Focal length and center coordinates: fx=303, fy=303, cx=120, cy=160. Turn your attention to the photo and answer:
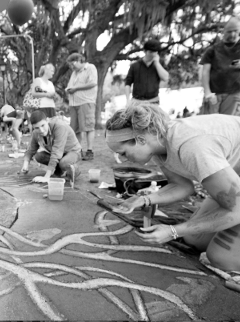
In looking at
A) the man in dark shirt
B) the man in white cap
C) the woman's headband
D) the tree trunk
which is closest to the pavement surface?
the woman's headband

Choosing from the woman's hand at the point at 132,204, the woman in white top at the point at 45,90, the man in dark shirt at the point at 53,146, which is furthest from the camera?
the woman in white top at the point at 45,90

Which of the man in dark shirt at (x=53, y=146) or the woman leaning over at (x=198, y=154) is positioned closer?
the woman leaning over at (x=198, y=154)

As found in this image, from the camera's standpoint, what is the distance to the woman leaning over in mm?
1319

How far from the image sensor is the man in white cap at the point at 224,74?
10.3ft

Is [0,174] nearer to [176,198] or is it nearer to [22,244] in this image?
[22,244]

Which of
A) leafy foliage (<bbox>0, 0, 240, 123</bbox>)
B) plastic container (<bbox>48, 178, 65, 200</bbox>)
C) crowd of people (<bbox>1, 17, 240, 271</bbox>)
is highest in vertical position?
leafy foliage (<bbox>0, 0, 240, 123</bbox>)

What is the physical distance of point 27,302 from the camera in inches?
48.1

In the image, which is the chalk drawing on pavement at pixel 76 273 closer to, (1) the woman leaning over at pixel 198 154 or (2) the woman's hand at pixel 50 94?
(1) the woman leaning over at pixel 198 154

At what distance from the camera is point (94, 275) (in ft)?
4.77

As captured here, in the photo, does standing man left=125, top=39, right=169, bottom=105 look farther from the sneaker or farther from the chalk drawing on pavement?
the chalk drawing on pavement

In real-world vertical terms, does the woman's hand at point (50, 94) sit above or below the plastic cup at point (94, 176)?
above

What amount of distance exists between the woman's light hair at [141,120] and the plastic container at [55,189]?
1207 mm

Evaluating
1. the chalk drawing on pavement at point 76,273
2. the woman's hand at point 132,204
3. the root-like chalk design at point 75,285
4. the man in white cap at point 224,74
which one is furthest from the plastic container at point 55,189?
the man in white cap at point 224,74

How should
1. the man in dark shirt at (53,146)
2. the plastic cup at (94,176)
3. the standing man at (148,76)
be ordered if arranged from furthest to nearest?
the standing man at (148,76) < the plastic cup at (94,176) < the man in dark shirt at (53,146)
